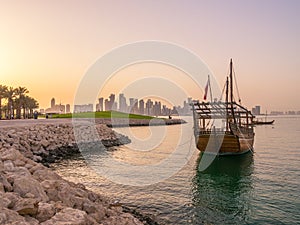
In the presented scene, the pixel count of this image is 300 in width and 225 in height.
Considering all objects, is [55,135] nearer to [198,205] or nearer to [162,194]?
[162,194]

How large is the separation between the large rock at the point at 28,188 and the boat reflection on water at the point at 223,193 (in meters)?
6.49

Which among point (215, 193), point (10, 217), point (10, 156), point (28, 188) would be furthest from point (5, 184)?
point (215, 193)

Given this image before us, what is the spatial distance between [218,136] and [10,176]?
77.3 ft

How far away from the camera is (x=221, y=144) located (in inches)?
1169

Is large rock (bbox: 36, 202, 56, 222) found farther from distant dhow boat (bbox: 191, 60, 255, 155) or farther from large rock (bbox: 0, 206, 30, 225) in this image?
distant dhow boat (bbox: 191, 60, 255, 155)

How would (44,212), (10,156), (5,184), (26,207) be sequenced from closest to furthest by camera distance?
(26,207)
(44,212)
(5,184)
(10,156)

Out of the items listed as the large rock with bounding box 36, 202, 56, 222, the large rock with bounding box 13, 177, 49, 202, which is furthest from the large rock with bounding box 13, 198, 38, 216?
the large rock with bounding box 13, 177, 49, 202

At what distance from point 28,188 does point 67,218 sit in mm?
1885

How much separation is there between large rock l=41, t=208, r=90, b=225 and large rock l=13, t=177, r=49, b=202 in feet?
3.74

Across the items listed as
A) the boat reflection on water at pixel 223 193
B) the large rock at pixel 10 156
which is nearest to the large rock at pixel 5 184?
the large rock at pixel 10 156

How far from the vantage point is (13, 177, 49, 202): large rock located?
7778mm

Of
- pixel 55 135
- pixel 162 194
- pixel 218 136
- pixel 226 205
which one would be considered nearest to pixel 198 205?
pixel 226 205

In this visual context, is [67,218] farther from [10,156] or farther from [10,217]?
[10,156]

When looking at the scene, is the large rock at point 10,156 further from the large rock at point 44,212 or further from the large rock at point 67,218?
the large rock at point 67,218
